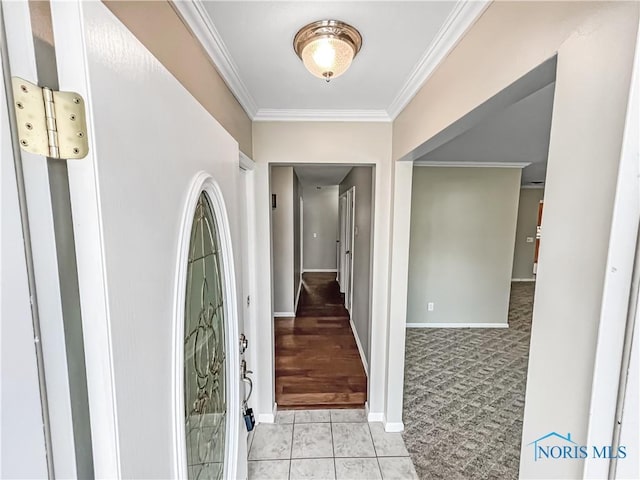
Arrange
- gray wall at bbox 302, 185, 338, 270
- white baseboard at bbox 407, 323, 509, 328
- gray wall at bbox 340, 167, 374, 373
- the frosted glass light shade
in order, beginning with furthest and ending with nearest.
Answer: gray wall at bbox 302, 185, 338, 270, white baseboard at bbox 407, 323, 509, 328, gray wall at bbox 340, 167, 374, 373, the frosted glass light shade

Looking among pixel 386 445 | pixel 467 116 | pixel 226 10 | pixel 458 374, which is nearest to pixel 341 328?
pixel 458 374

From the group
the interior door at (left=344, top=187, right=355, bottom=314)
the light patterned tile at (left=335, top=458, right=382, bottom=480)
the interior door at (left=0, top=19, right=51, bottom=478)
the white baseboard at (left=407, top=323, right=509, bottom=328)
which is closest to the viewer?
the interior door at (left=0, top=19, right=51, bottom=478)

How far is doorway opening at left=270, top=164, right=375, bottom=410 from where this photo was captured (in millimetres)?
2619

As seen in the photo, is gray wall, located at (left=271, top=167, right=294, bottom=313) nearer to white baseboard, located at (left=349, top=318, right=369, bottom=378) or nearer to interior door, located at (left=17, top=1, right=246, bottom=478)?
white baseboard, located at (left=349, top=318, right=369, bottom=378)

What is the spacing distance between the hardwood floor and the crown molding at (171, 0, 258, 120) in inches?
94.0

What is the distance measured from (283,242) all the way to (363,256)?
61.2 inches

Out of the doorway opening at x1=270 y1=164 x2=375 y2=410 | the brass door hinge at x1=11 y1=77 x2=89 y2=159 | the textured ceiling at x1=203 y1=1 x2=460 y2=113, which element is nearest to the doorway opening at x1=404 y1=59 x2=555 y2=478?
the doorway opening at x1=270 y1=164 x2=375 y2=410

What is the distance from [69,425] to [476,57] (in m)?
1.39

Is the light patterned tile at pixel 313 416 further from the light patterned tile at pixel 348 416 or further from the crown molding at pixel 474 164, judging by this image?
the crown molding at pixel 474 164

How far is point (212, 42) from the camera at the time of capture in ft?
3.68

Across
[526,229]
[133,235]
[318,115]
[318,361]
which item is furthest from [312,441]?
[526,229]

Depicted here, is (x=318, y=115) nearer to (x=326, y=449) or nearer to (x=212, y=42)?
(x=212, y=42)

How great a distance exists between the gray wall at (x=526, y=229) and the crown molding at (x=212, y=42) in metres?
6.46

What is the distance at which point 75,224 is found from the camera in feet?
1.47
